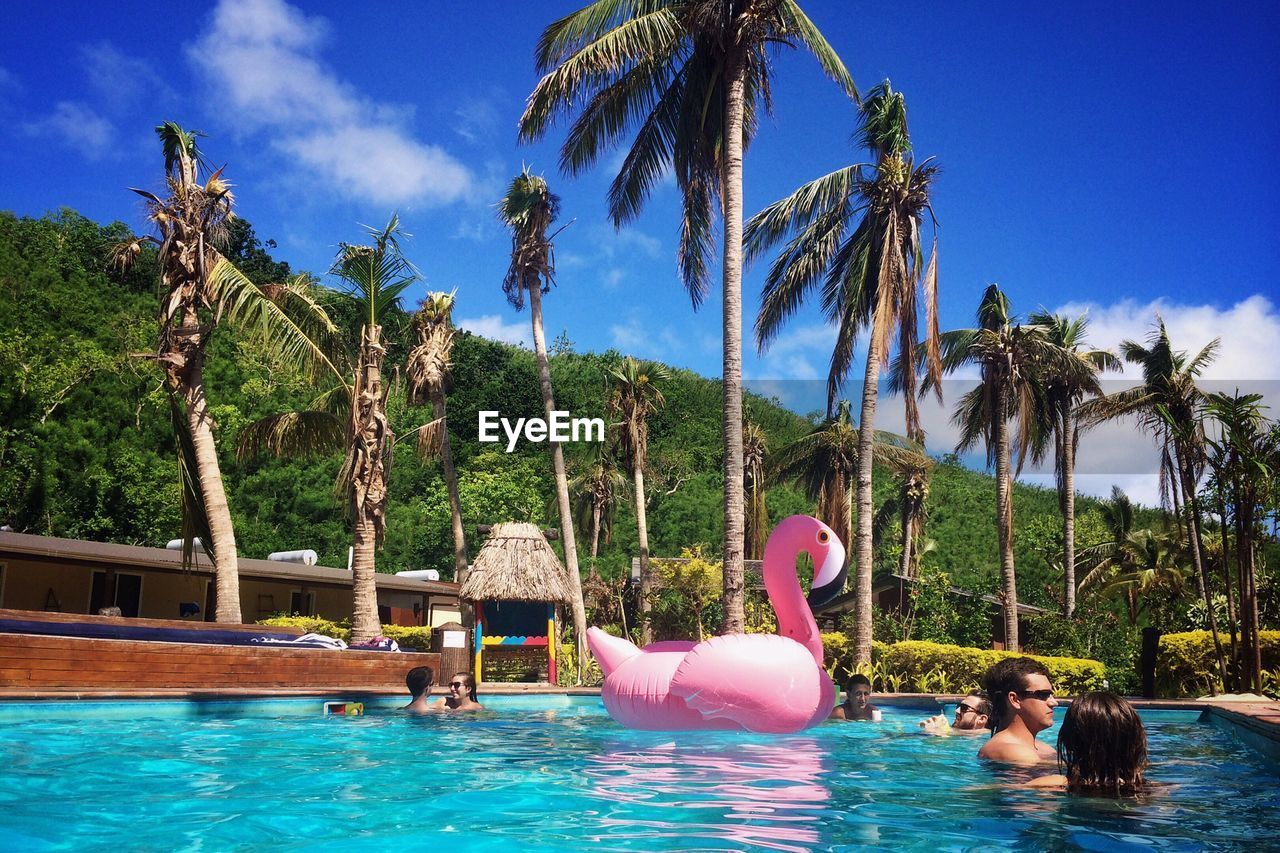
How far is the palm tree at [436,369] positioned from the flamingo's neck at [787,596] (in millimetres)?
15881

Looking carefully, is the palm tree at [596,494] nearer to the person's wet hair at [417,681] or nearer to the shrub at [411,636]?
the shrub at [411,636]

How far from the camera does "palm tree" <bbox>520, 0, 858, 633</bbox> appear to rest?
1582 centimetres

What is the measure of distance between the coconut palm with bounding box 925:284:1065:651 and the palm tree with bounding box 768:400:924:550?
8.01 meters

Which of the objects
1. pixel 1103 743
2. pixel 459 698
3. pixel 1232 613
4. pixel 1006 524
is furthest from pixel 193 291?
pixel 1006 524

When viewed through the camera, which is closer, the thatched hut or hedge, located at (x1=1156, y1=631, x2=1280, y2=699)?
hedge, located at (x1=1156, y1=631, x2=1280, y2=699)

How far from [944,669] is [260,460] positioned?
33.0 meters

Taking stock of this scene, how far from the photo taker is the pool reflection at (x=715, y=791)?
5.45 m

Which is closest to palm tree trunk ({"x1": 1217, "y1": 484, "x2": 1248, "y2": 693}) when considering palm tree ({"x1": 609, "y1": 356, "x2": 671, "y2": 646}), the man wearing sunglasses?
Answer: the man wearing sunglasses

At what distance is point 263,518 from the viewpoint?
41.8m

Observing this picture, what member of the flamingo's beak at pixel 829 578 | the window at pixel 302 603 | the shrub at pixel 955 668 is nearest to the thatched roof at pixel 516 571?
the shrub at pixel 955 668

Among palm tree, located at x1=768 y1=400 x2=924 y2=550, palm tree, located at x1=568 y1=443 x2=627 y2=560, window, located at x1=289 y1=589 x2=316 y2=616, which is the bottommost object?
window, located at x1=289 y1=589 x2=316 y2=616

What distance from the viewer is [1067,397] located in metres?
30.2

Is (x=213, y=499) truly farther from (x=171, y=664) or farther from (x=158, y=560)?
(x=158, y=560)

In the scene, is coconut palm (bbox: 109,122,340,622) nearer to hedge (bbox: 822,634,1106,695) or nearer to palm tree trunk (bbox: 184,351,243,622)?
palm tree trunk (bbox: 184,351,243,622)
